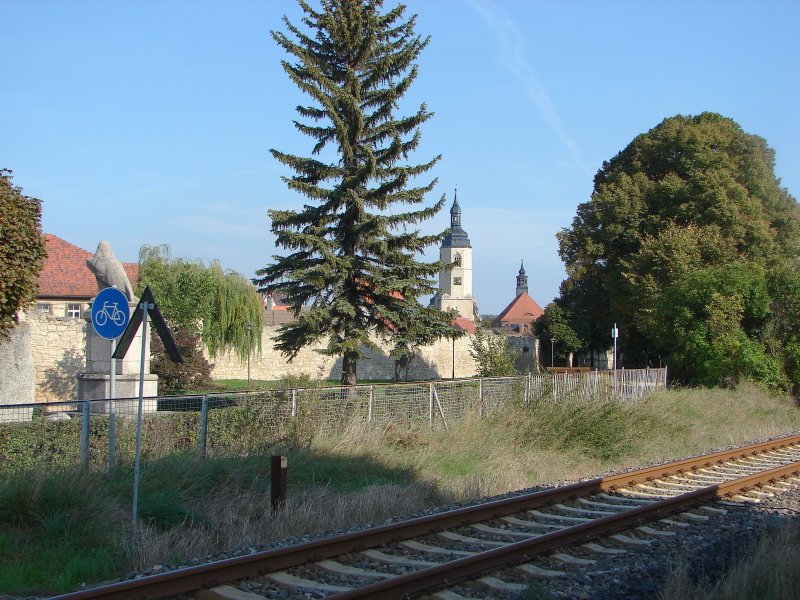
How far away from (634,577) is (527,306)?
139 metres

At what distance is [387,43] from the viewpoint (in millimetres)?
22844

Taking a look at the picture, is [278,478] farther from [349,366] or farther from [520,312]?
[520,312]

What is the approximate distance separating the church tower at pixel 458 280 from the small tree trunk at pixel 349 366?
79.5 meters

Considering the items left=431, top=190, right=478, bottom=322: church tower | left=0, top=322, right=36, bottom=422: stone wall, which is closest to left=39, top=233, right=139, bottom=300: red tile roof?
left=0, top=322, right=36, bottom=422: stone wall

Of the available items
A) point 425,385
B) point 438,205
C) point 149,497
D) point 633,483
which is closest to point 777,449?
point 633,483

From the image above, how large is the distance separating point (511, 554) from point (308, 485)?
4059 mm

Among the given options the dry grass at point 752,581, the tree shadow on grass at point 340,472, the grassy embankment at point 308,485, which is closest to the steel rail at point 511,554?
the dry grass at point 752,581

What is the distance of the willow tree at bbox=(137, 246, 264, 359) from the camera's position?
128 ft

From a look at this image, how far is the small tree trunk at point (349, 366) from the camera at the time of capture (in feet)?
72.4

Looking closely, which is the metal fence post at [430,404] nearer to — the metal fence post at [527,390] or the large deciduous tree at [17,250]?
the metal fence post at [527,390]

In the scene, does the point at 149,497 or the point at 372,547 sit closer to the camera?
the point at 372,547

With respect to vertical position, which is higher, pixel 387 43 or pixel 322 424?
pixel 387 43

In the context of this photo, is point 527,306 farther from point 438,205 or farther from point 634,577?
point 634,577

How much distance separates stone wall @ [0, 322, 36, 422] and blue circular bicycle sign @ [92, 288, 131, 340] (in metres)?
14.1
